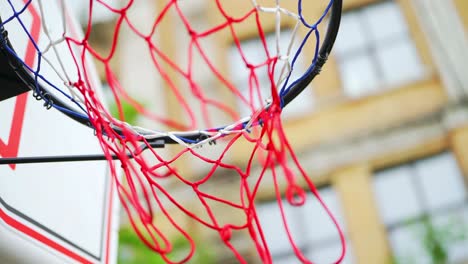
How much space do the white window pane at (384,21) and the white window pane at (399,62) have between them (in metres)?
0.10

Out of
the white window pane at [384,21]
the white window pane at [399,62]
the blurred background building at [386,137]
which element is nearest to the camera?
the blurred background building at [386,137]

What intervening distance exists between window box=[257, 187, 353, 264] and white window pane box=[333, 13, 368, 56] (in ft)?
4.26

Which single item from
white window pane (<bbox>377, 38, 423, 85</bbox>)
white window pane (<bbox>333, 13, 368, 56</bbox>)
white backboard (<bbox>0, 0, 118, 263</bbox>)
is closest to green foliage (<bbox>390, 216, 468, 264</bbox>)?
white window pane (<bbox>377, 38, 423, 85</bbox>)

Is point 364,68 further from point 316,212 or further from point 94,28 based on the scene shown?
point 94,28

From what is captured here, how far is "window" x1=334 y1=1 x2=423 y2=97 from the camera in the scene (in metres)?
5.39

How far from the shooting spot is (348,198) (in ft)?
16.2

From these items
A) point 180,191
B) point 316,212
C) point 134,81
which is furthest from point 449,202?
point 134,81

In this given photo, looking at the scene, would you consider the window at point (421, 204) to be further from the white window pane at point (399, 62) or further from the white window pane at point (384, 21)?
the white window pane at point (384, 21)

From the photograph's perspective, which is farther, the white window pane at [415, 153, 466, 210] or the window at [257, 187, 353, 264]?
the window at [257, 187, 353, 264]

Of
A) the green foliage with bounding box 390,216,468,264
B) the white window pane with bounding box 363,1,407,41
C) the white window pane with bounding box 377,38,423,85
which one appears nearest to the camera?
the green foliage with bounding box 390,216,468,264

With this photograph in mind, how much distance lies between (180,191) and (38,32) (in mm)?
4039

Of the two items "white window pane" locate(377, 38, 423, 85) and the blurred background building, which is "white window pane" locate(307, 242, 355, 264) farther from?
"white window pane" locate(377, 38, 423, 85)

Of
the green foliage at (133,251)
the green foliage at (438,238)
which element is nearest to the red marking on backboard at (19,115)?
the green foliage at (133,251)

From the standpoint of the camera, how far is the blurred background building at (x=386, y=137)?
4.71 metres
